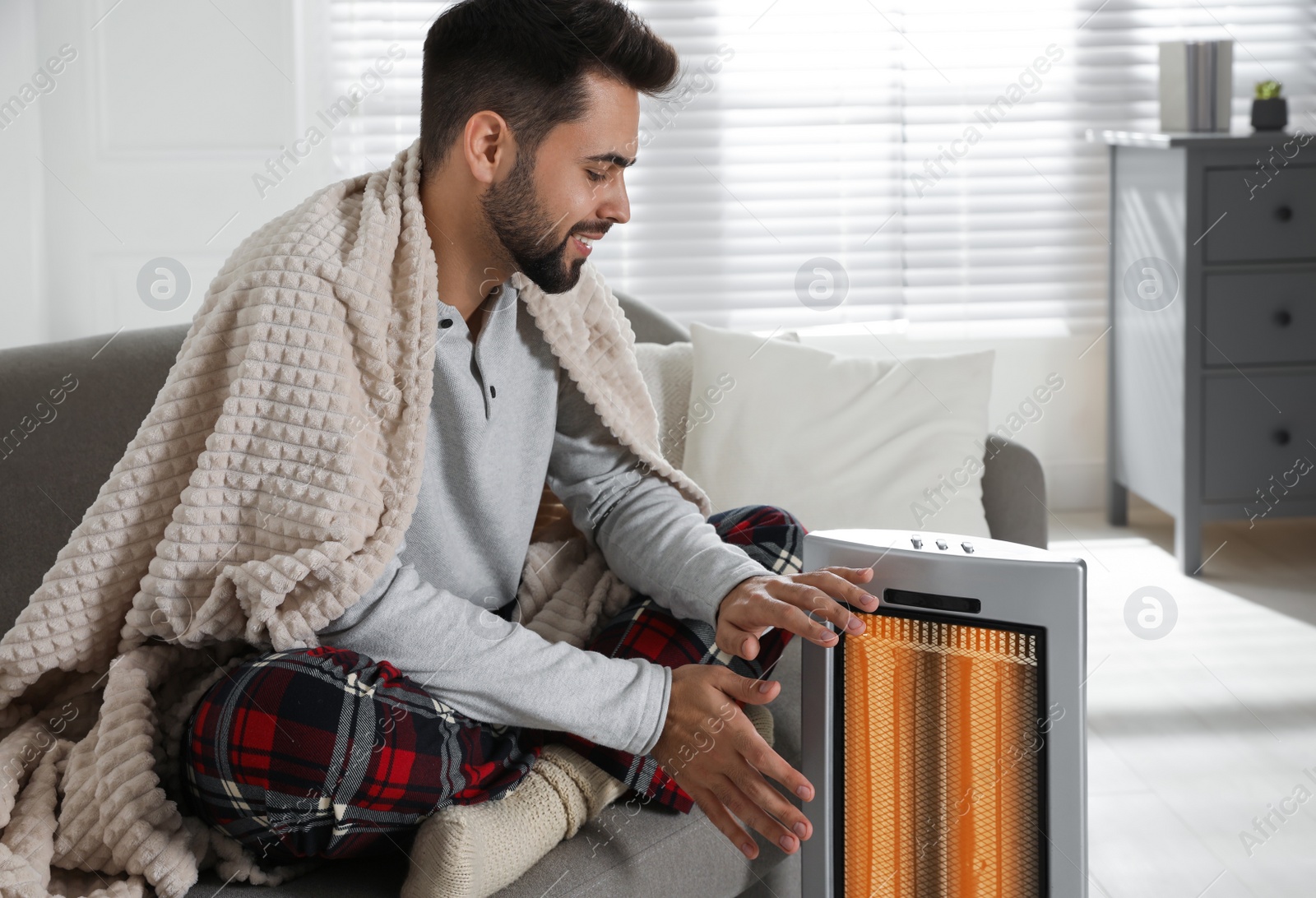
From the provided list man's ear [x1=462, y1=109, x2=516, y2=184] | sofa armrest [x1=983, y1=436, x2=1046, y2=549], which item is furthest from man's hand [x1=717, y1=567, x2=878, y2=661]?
sofa armrest [x1=983, y1=436, x2=1046, y2=549]

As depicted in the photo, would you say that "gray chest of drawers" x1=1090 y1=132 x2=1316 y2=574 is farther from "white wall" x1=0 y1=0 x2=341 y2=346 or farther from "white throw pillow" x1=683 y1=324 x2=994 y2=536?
"white wall" x1=0 y1=0 x2=341 y2=346

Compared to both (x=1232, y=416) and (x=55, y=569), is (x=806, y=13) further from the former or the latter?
(x=55, y=569)

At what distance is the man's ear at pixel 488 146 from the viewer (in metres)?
1.15

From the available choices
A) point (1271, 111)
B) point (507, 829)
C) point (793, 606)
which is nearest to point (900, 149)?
point (1271, 111)

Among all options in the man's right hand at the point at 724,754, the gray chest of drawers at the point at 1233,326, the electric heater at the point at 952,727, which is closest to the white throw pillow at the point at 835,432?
the man's right hand at the point at 724,754

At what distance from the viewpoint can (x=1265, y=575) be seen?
255cm

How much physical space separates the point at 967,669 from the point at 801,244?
2212 mm

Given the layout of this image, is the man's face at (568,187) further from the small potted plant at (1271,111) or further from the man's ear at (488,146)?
the small potted plant at (1271,111)

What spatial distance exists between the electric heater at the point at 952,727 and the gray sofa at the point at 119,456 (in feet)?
0.72

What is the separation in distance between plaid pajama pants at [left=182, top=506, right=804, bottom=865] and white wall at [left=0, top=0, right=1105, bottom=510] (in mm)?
1633

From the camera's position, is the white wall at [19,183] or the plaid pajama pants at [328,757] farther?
the white wall at [19,183]

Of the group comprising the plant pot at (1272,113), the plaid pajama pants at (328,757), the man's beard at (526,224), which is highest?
the plant pot at (1272,113)

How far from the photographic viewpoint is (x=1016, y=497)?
5.16 ft

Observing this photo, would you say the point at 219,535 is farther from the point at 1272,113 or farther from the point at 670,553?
the point at 1272,113
